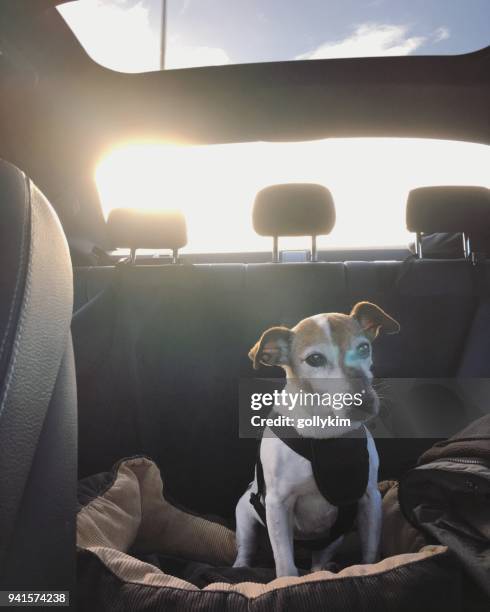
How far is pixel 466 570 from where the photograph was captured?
138 cm

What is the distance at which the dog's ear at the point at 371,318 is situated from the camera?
2.38 m

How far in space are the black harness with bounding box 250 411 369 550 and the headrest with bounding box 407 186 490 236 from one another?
1484 millimetres

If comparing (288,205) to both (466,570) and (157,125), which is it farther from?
(466,570)

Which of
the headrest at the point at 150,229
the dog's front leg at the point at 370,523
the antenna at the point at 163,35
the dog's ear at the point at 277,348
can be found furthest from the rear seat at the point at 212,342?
the antenna at the point at 163,35

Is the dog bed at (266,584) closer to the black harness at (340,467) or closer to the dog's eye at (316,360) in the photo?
the black harness at (340,467)

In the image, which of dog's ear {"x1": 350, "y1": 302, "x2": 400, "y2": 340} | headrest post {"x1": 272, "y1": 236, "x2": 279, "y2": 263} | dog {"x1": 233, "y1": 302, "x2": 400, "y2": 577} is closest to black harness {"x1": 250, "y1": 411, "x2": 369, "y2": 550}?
dog {"x1": 233, "y1": 302, "x2": 400, "y2": 577}

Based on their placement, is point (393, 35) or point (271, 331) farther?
point (393, 35)

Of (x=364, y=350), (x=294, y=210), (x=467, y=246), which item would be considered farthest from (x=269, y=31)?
(x=364, y=350)

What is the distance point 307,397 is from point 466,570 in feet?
2.99

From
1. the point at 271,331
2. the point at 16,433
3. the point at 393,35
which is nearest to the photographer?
the point at 16,433

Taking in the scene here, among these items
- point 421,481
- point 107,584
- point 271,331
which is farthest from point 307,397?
point 107,584

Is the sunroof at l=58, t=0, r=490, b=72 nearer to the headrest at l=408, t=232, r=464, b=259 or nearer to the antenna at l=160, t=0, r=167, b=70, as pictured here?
the antenna at l=160, t=0, r=167, b=70

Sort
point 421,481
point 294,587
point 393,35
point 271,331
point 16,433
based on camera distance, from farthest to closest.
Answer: point 393,35 < point 271,331 < point 421,481 < point 294,587 < point 16,433

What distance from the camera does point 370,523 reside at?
6.24ft
